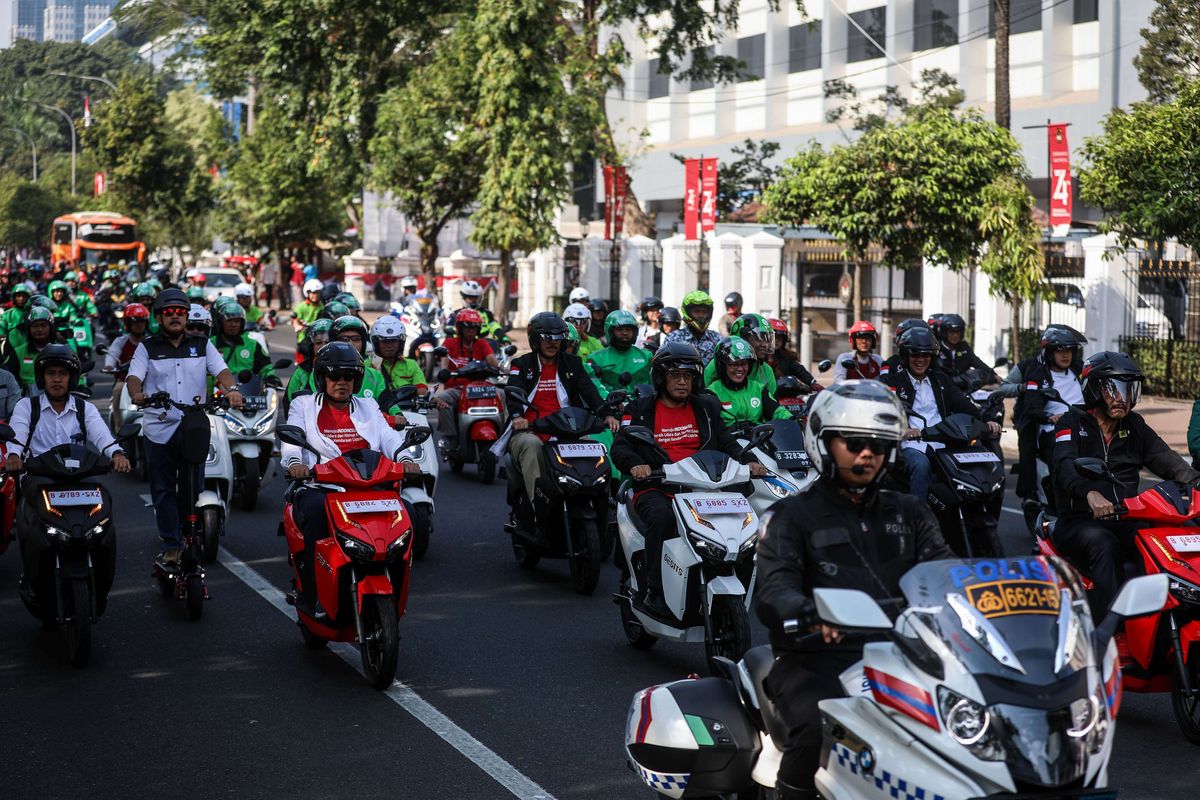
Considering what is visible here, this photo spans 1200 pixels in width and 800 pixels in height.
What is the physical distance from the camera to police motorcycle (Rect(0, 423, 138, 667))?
330 inches

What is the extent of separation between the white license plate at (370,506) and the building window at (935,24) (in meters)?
43.6

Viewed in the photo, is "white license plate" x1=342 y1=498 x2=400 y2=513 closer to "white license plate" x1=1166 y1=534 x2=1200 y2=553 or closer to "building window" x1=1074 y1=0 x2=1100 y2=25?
"white license plate" x1=1166 y1=534 x2=1200 y2=553

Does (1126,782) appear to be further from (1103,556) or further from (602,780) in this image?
(602,780)

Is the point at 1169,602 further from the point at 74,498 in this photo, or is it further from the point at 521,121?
the point at 521,121

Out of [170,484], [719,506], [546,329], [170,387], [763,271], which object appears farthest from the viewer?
[763,271]

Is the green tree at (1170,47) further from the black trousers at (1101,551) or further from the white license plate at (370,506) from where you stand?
the white license plate at (370,506)

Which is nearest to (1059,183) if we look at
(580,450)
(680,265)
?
(680,265)

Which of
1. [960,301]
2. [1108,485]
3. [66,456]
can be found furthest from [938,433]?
[960,301]

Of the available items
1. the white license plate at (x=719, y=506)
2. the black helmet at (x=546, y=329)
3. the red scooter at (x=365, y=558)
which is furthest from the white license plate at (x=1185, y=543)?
the black helmet at (x=546, y=329)

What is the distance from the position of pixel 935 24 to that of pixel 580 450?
4173 centimetres

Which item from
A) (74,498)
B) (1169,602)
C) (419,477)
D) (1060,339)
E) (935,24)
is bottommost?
(1169,602)

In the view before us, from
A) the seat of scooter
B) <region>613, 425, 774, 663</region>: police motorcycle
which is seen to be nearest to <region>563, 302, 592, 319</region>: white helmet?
<region>613, 425, 774, 663</region>: police motorcycle

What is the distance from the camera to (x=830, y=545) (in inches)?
183

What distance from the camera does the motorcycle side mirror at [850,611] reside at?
3914 millimetres
